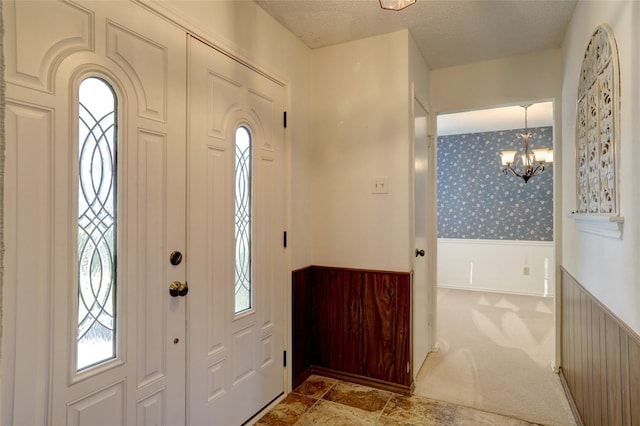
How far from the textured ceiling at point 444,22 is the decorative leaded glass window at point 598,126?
1.89ft

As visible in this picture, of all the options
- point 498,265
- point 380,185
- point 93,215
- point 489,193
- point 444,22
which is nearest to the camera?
point 93,215

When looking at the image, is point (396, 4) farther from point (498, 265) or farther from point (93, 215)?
point (498, 265)

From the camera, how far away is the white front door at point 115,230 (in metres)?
1.19

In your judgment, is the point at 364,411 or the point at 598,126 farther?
the point at 364,411

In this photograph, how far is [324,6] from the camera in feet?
7.41

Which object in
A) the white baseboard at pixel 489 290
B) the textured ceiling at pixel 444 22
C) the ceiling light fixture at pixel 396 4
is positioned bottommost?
the white baseboard at pixel 489 290

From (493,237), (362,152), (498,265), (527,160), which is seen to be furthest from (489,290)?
(362,152)

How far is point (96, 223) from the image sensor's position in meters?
1.41

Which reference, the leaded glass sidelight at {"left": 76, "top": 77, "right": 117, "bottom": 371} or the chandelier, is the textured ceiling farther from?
the chandelier

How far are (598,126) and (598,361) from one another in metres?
1.09

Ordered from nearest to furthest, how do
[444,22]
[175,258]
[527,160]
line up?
[175,258] < [444,22] < [527,160]

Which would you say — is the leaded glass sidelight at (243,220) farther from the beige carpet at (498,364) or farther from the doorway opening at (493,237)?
the doorway opening at (493,237)

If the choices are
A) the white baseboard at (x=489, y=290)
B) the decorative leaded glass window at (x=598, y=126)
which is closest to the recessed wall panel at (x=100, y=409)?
the decorative leaded glass window at (x=598, y=126)

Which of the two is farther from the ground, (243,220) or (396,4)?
(396,4)
